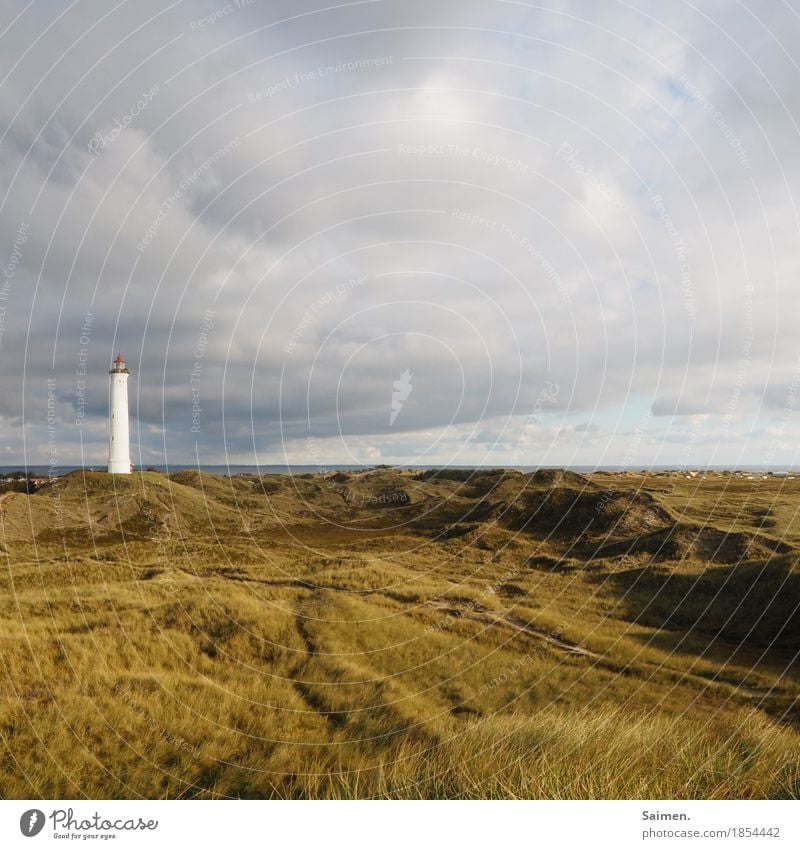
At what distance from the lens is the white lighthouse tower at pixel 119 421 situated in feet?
218

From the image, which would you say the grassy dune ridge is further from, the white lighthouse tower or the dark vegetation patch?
the white lighthouse tower

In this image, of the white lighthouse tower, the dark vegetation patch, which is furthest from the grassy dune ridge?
the white lighthouse tower

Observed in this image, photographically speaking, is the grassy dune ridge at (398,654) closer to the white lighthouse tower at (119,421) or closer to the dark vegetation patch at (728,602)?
the dark vegetation patch at (728,602)

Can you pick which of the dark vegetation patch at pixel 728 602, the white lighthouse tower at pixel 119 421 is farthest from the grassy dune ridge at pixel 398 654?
the white lighthouse tower at pixel 119 421

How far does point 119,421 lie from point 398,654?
59905 mm

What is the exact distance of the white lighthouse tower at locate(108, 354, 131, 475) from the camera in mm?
66500

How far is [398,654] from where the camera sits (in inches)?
732

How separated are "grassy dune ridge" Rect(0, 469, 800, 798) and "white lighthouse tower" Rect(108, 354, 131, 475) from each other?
1060cm

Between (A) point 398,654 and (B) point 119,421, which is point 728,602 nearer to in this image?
(A) point 398,654

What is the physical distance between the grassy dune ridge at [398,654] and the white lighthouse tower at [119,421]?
34.8 ft

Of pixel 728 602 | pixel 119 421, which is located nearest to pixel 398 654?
pixel 728 602

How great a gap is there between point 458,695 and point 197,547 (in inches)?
1263

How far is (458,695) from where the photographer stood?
617 inches
